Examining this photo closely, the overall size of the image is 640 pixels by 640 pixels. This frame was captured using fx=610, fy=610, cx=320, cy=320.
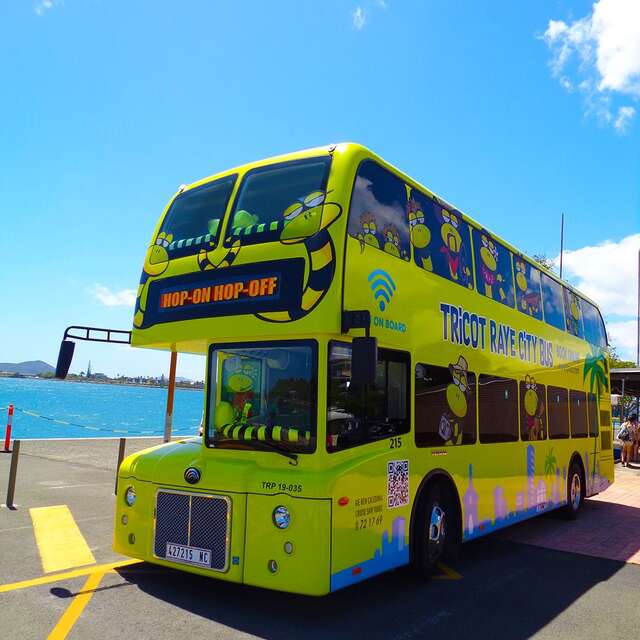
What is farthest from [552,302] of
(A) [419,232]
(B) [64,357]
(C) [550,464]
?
(B) [64,357]

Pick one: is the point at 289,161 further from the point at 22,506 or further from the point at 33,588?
the point at 22,506

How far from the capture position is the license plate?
5.30 metres

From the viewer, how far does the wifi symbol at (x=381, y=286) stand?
5711mm

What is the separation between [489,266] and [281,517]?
5.01 m

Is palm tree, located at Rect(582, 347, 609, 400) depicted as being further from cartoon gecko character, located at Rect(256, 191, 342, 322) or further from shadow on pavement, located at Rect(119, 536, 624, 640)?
cartoon gecko character, located at Rect(256, 191, 342, 322)

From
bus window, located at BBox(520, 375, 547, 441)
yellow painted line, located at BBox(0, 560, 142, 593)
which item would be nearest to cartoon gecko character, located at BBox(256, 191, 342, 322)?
yellow painted line, located at BBox(0, 560, 142, 593)

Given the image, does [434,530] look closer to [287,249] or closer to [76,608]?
[287,249]

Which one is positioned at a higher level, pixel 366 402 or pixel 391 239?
pixel 391 239

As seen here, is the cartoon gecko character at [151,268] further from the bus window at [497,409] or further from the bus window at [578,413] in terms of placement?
the bus window at [578,413]

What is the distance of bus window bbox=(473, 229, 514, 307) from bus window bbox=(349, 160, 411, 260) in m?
2.10

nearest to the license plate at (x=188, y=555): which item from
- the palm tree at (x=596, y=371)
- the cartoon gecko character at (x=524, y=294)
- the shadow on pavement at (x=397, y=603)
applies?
the shadow on pavement at (x=397, y=603)

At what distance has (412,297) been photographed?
6402 mm

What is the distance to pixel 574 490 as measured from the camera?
11.3 metres

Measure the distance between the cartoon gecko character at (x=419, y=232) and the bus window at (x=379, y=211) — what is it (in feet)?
0.43
